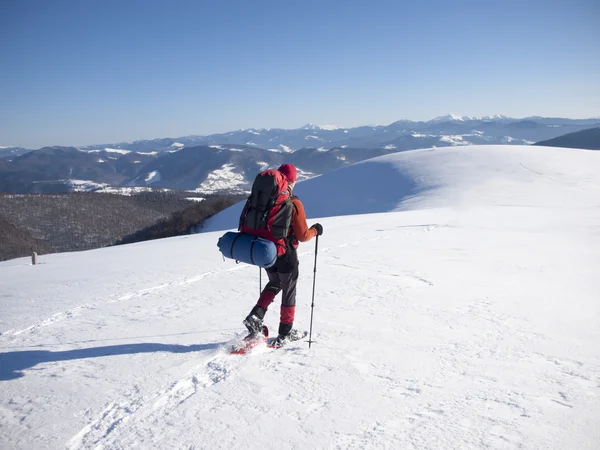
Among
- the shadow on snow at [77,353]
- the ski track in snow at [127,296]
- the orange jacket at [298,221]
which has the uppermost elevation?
the orange jacket at [298,221]

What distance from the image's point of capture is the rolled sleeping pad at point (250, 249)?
13.9 feet

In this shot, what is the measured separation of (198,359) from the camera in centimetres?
445

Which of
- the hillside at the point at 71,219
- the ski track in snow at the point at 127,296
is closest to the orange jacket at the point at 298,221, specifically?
the ski track in snow at the point at 127,296

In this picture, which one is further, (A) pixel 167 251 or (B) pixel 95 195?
(B) pixel 95 195

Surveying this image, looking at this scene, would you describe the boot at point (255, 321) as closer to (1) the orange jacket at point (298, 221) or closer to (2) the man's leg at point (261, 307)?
(2) the man's leg at point (261, 307)

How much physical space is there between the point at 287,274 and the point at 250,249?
2.31ft

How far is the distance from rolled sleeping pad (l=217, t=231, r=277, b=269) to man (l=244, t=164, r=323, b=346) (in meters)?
0.39

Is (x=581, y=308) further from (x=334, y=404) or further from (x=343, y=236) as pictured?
(x=343, y=236)

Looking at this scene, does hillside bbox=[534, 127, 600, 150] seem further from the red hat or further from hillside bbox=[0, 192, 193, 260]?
the red hat

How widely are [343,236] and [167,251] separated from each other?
6361 millimetres

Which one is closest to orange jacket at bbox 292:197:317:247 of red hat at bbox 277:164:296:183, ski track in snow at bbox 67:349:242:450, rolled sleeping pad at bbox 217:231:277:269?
red hat at bbox 277:164:296:183

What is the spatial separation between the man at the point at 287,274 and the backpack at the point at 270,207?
0.16 m

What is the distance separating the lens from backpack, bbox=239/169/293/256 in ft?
14.1

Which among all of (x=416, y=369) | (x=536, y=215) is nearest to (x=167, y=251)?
(x=416, y=369)
